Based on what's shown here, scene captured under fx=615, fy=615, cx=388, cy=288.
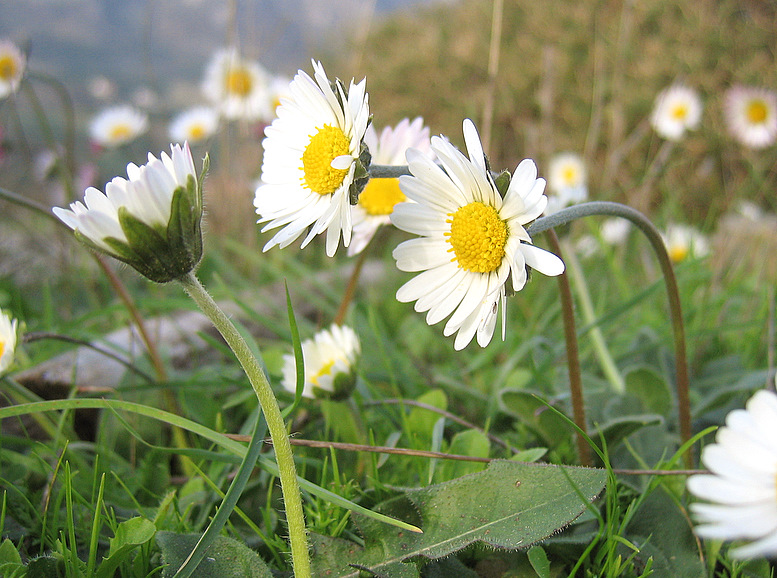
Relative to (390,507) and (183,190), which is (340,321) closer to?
(390,507)

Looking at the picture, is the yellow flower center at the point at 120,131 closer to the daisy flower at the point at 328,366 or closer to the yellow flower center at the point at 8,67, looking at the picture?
the yellow flower center at the point at 8,67

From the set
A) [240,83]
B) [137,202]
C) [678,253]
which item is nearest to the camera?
[137,202]

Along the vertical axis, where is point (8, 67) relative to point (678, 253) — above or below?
above

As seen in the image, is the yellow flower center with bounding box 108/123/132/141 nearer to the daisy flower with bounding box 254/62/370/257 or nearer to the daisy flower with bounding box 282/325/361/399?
the daisy flower with bounding box 282/325/361/399

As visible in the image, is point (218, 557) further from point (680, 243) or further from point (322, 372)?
point (680, 243)

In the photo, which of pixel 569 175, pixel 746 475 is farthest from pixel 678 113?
pixel 746 475

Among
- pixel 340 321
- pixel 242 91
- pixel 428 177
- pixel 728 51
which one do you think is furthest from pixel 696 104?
pixel 428 177

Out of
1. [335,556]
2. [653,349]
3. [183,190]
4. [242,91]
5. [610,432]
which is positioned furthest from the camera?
[242,91]

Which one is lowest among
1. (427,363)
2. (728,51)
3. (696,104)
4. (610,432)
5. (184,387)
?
(427,363)

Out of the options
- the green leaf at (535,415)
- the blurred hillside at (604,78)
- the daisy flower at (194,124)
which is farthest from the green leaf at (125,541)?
the blurred hillside at (604,78)
